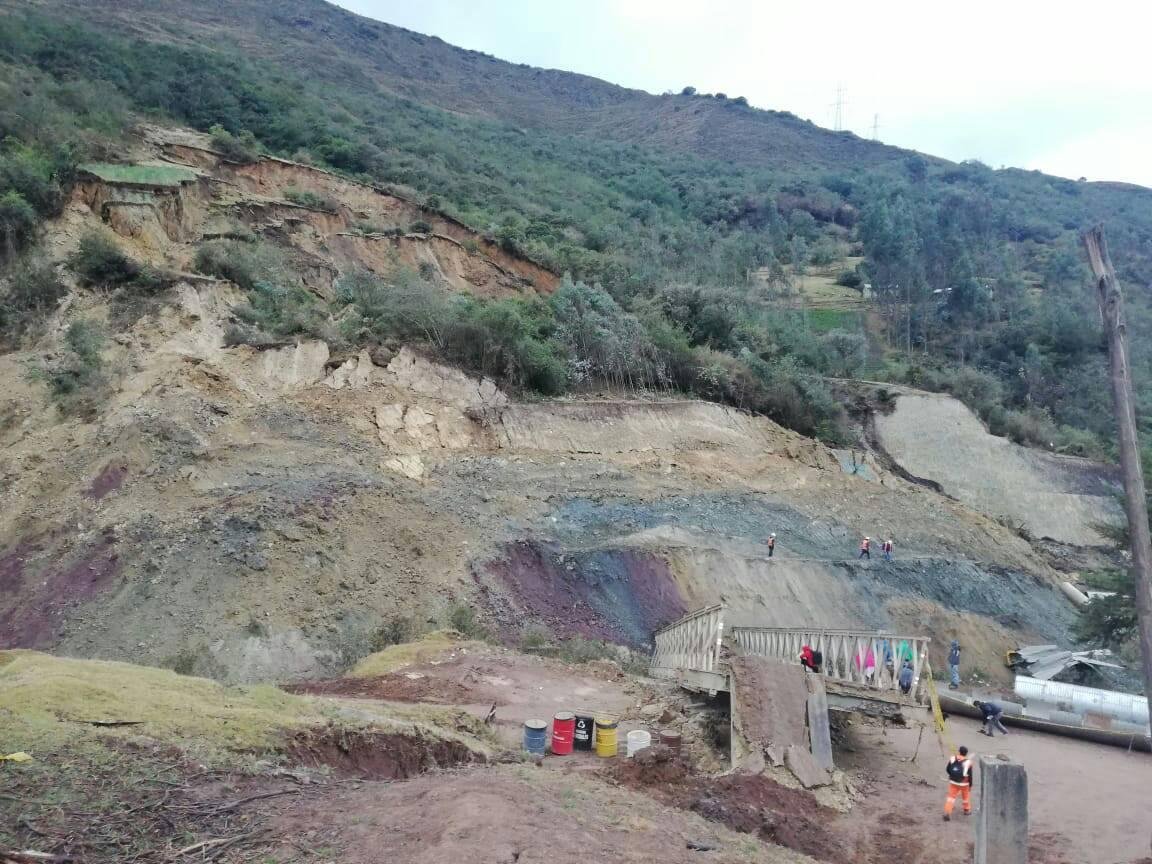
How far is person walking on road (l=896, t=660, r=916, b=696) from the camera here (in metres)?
11.9

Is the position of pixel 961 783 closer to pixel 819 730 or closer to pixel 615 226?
pixel 819 730

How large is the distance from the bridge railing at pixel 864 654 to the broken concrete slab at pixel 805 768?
62.4 inches

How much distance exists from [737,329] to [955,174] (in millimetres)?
92026

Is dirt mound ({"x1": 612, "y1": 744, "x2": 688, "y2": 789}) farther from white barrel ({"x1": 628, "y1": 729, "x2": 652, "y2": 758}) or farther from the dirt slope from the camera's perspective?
the dirt slope

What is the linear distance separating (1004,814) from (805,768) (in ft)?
11.8

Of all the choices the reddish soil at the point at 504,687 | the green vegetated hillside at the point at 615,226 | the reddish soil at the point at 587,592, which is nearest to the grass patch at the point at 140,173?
the green vegetated hillside at the point at 615,226

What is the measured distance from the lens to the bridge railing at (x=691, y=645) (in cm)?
1379

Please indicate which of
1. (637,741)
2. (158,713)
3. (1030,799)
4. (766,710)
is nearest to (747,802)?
(766,710)

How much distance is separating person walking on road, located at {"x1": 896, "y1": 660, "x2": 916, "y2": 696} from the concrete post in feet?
15.3

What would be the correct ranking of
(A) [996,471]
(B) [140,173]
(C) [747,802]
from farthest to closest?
(A) [996,471] < (B) [140,173] < (C) [747,802]

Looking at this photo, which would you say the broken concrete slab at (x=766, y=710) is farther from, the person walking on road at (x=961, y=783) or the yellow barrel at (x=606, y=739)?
the person walking on road at (x=961, y=783)

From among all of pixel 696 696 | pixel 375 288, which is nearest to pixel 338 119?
pixel 375 288

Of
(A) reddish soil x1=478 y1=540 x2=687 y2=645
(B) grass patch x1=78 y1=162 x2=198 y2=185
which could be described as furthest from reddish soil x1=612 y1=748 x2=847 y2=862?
(B) grass patch x1=78 y1=162 x2=198 y2=185

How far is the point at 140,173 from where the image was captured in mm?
29984
